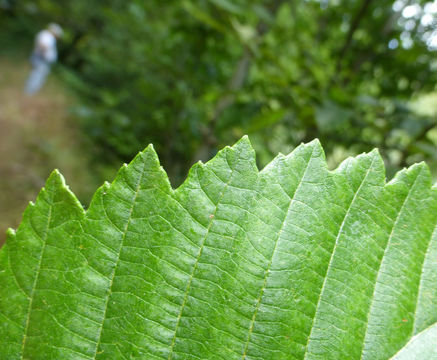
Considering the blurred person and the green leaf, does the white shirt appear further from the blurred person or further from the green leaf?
the green leaf

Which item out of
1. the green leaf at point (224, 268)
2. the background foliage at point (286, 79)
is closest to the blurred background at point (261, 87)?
the background foliage at point (286, 79)

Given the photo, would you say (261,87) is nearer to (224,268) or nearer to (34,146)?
(224,268)

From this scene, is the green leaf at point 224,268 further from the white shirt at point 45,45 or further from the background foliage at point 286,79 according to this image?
the white shirt at point 45,45

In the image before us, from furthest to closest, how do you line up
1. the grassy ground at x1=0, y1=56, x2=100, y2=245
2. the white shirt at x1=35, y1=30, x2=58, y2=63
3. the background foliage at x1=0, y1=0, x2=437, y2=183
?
the white shirt at x1=35, y1=30, x2=58, y2=63 → the grassy ground at x1=0, y1=56, x2=100, y2=245 → the background foliage at x1=0, y1=0, x2=437, y2=183

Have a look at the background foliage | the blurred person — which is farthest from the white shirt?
the background foliage

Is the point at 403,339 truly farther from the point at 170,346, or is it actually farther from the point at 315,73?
the point at 315,73

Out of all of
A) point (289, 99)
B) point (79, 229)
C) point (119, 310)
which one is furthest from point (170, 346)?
point (289, 99)

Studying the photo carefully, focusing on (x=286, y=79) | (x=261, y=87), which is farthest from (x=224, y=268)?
(x=261, y=87)
